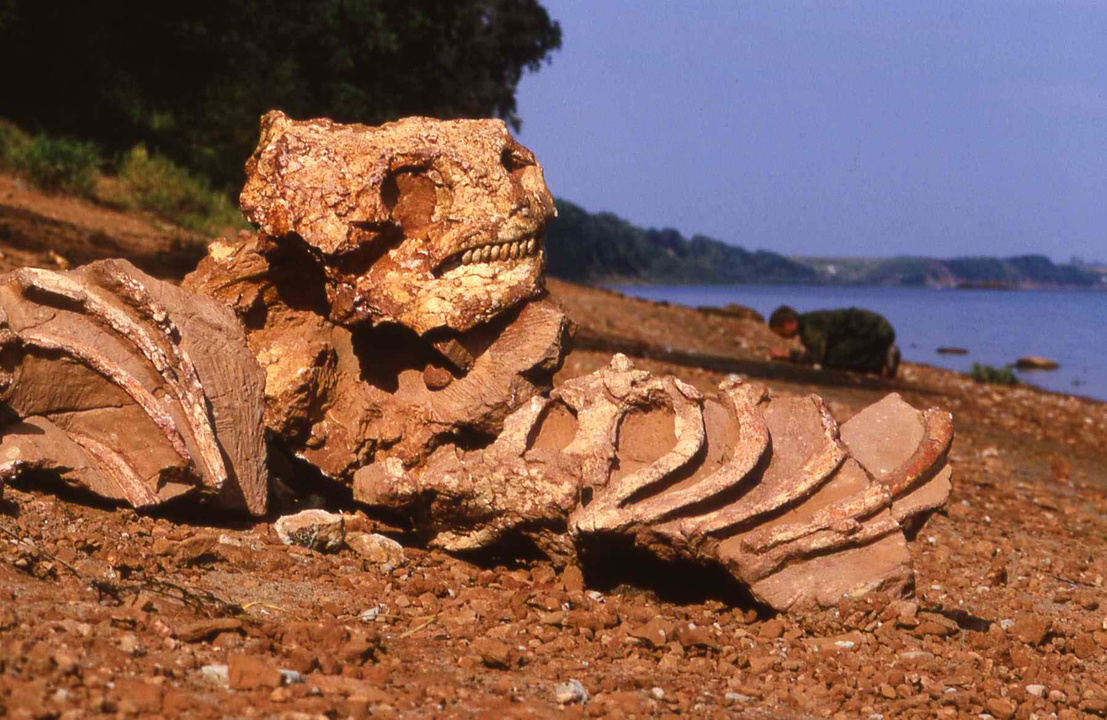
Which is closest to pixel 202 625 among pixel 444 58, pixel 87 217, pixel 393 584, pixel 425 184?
pixel 393 584

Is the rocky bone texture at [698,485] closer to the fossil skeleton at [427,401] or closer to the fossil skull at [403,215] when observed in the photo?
the fossil skeleton at [427,401]

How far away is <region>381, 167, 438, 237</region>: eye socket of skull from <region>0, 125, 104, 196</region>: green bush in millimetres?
8584

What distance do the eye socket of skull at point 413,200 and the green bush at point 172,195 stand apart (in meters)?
9.20

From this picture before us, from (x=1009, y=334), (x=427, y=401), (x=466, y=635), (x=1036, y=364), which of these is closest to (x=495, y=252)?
(x=427, y=401)

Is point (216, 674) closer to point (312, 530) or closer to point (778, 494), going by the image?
point (312, 530)

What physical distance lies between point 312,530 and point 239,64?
15.0 m

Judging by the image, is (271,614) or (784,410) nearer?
(271,614)

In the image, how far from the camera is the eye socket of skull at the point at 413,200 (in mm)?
4238

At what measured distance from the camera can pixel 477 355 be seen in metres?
4.38

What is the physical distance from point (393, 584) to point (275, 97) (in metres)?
14.9

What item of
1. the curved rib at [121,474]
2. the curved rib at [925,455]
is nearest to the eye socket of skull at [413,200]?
the curved rib at [121,474]

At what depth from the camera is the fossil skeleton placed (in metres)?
→ 3.77

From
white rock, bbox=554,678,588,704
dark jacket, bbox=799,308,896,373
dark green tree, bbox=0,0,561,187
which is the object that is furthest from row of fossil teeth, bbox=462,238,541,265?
dark green tree, bbox=0,0,561,187

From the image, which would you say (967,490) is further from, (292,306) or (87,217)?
(87,217)
